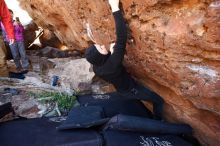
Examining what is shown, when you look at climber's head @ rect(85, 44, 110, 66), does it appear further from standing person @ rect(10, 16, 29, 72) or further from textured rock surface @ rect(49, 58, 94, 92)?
standing person @ rect(10, 16, 29, 72)

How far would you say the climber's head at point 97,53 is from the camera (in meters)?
4.19

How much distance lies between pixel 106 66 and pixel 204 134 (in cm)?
156

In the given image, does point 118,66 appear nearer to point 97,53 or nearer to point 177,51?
point 97,53

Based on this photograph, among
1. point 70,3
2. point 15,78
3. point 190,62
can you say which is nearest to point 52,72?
point 15,78

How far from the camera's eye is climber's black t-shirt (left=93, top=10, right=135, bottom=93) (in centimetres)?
377

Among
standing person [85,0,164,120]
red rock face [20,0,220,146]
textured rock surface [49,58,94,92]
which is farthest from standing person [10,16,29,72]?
standing person [85,0,164,120]

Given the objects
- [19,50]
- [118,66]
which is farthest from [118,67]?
[19,50]

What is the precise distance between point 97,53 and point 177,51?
1.18 m

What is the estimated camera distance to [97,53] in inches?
165

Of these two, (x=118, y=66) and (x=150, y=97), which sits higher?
(x=118, y=66)

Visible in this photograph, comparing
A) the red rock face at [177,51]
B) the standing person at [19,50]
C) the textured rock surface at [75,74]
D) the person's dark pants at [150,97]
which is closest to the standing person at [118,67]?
the person's dark pants at [150,97]

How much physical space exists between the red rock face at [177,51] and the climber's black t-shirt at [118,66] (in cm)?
18

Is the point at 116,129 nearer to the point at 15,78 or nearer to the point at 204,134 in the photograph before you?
the point at 204,134

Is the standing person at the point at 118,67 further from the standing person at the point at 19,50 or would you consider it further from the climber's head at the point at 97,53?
the standing person at the point at 19,50
